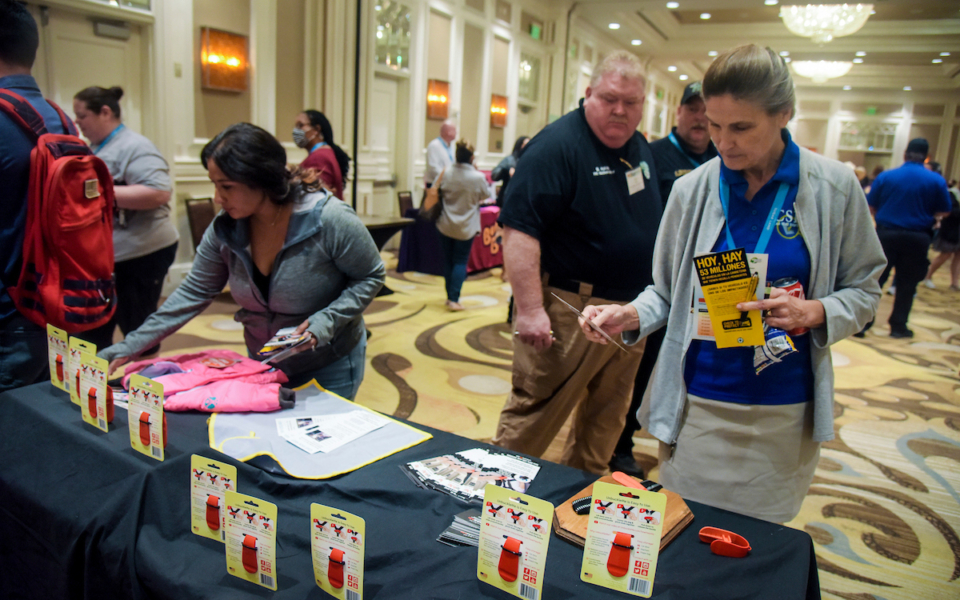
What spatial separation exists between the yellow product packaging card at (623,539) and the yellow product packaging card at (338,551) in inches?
12.8

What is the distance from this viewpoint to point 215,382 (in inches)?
61.6

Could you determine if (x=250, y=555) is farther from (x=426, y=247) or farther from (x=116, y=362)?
(x=426, y=247)

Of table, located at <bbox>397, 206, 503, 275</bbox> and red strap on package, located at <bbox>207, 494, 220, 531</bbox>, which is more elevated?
red strap on package, located at <bbox>207, 494, 220, 531</bbox>

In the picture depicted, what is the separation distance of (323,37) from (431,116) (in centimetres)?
224

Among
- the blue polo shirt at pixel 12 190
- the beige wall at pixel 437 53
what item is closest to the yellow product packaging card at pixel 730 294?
the blue polo shirt at pixel 12 190

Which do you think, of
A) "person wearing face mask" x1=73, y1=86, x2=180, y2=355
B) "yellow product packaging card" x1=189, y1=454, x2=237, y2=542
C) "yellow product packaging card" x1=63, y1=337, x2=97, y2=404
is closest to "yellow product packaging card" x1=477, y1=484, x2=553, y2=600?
"yellow product packaging card" x1=189, y1=454, x2=237, y2=542

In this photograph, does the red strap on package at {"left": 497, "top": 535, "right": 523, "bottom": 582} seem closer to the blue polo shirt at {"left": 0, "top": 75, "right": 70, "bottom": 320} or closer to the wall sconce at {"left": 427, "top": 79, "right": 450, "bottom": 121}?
the blue polo shirt at {"left": 0, "top": 75, "right": 70, "bottom": 320}

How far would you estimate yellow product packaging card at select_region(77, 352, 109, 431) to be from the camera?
139 centimetres

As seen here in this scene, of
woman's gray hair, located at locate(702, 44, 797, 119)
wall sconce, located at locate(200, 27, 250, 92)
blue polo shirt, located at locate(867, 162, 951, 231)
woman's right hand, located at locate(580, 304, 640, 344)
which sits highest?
wall sconce, located at locate(200, 27, 250, 92)

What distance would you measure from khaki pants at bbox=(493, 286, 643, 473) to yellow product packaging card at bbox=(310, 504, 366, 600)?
3.97 ft

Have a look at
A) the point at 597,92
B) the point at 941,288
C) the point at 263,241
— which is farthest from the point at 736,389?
the point at 941,288

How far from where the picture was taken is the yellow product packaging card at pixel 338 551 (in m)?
0.89

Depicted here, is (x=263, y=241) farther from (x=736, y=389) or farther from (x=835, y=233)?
(x=835, y=233)

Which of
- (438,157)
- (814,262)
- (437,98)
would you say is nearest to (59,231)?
(814,262)
